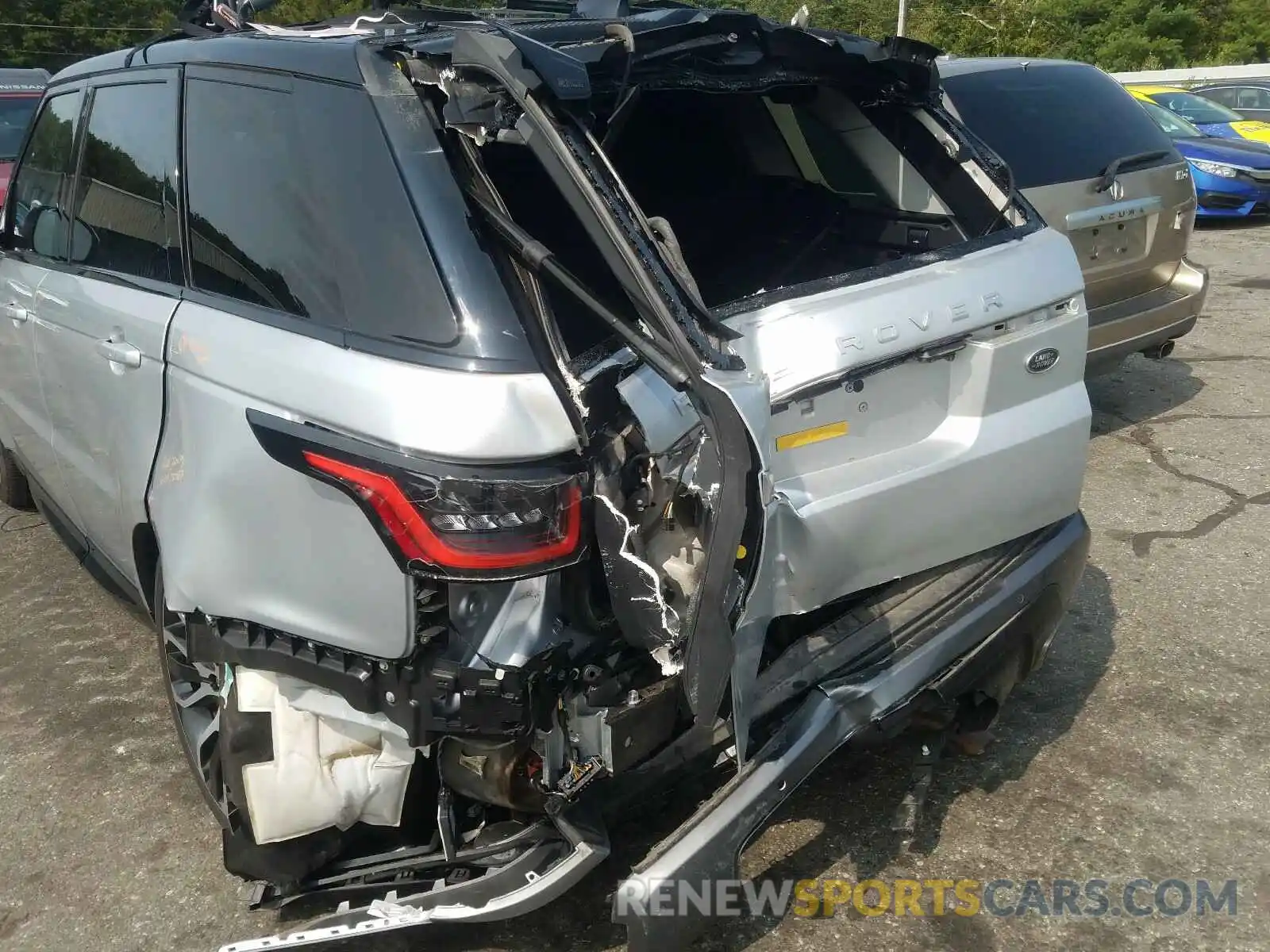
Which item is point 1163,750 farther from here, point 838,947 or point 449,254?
point 449,254

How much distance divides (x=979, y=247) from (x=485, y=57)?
1428mm

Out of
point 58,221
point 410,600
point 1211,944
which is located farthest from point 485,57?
point 1211,944

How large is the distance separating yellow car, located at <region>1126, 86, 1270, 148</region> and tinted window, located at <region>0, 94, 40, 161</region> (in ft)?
41.1

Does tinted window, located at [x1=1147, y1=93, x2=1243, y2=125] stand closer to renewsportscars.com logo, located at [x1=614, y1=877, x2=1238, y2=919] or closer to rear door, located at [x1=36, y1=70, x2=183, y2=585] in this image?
renewsportscars.com logo, located at [x1=614, y1=877, x2=1238, y2=919]

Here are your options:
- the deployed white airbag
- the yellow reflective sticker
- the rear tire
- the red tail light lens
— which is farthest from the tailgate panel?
the rear tire

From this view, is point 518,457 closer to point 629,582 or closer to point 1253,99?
point 629,582

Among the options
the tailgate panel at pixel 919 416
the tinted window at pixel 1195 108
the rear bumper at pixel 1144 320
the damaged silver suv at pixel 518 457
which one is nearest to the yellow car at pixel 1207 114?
the tinted window at pixel 1195 108

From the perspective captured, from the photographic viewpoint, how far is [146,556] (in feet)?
9.52

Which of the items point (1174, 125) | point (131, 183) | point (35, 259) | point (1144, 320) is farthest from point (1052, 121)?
point (1174, 125)

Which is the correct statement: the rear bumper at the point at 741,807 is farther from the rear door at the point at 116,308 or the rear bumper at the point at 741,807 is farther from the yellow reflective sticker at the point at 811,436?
the rear door at the point at 116,308

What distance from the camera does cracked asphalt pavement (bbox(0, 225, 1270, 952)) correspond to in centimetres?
261

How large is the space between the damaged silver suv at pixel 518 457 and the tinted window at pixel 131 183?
0.02 m

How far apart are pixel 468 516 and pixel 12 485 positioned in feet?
13.1

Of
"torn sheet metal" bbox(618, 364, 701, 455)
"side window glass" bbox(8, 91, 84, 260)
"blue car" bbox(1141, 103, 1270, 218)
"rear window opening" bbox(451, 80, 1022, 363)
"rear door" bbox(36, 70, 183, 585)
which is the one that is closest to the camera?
"torn sheet metal" bbox(618, 364, 701, 455)
